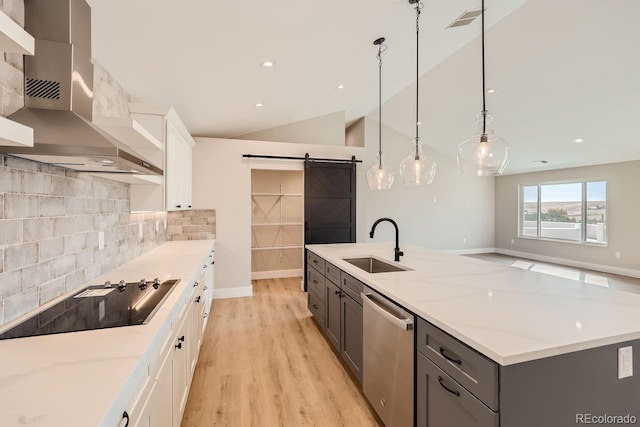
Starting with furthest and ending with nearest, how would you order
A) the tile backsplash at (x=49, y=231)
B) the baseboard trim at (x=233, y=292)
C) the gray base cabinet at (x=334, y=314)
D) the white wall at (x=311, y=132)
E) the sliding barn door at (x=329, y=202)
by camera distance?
the white wall at (x=311, y=132) → the sliding barn door at (x=329, y=202) → the baseboard trim at (x=233, y=292) → the gray base cabinet at (x=334, y=314) → the tile backsplash at (x=49, y=231)

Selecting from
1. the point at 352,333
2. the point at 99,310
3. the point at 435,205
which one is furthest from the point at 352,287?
the point at 435,205

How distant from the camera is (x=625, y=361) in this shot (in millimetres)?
1216

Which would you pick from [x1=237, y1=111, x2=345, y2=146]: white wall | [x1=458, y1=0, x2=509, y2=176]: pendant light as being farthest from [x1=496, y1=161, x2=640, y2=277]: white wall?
[x1=458, y1=0, x2=509, y2=176]: pendant light

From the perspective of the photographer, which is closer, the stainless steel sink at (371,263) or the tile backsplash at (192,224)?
the stainless steel sink at (371,263)

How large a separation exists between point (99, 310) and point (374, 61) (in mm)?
3376

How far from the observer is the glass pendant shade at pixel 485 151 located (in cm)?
198

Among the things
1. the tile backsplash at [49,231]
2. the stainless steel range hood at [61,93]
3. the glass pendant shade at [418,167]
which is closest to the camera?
the stainless steel range hood at [61,93]

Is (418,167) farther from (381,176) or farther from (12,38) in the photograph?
(12,38)

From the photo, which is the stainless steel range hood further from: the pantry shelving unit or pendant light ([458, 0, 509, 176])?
the pantry shelving unit

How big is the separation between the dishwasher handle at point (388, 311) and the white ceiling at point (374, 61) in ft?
6.66

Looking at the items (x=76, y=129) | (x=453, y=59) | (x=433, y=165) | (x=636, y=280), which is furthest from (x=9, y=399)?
(x=636, y=280)

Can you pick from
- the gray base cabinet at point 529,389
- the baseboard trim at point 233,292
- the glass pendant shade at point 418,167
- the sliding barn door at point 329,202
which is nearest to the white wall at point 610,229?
the sliding barn door at point 329,202

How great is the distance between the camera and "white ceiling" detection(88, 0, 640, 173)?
77.9 inches

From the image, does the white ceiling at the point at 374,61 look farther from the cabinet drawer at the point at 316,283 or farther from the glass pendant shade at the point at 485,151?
the cabinet drawer at the point at 316,283
